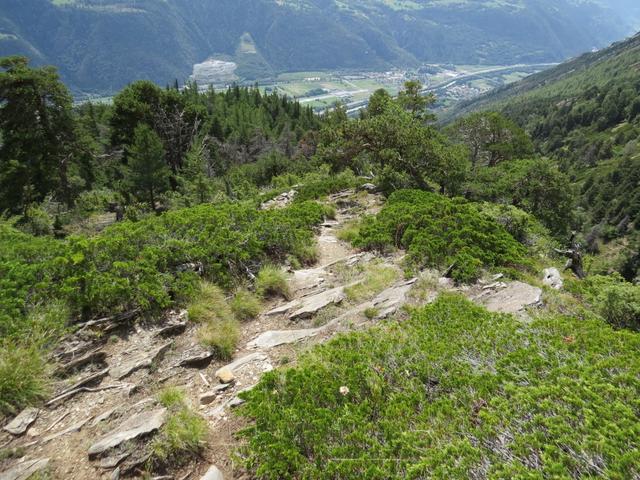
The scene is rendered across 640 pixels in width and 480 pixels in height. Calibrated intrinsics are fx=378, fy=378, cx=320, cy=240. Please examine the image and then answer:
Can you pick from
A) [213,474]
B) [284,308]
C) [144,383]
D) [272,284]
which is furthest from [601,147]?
[213,474]

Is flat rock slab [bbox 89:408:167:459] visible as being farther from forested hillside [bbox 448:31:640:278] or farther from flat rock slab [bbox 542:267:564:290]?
Result: forested hillside [bbox 448:31:640:278]

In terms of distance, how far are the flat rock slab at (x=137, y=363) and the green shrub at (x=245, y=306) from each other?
1.97 meters

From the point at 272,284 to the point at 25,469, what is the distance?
6093 mm

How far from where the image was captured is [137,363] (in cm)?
703

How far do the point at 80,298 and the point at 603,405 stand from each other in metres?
8.84

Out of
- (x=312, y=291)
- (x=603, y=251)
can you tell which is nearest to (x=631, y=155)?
(x=603, y=251)

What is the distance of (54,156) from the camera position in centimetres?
2792

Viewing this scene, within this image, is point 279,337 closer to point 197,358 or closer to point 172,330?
point 197,358

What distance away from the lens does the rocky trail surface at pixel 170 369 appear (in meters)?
5.15

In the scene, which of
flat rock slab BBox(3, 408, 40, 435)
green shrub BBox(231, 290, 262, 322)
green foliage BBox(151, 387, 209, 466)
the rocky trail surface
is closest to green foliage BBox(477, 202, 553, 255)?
the rocky trail surface

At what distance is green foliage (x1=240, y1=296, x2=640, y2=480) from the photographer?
4051 millimetres

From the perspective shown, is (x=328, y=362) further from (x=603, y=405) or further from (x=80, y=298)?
(x=80, y=298)

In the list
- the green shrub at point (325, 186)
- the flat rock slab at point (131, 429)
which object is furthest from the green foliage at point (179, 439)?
the green shrub at point (325, 186)

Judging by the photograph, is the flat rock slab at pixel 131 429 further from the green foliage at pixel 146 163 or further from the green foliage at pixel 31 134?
the green foliage at pixel 31 134
